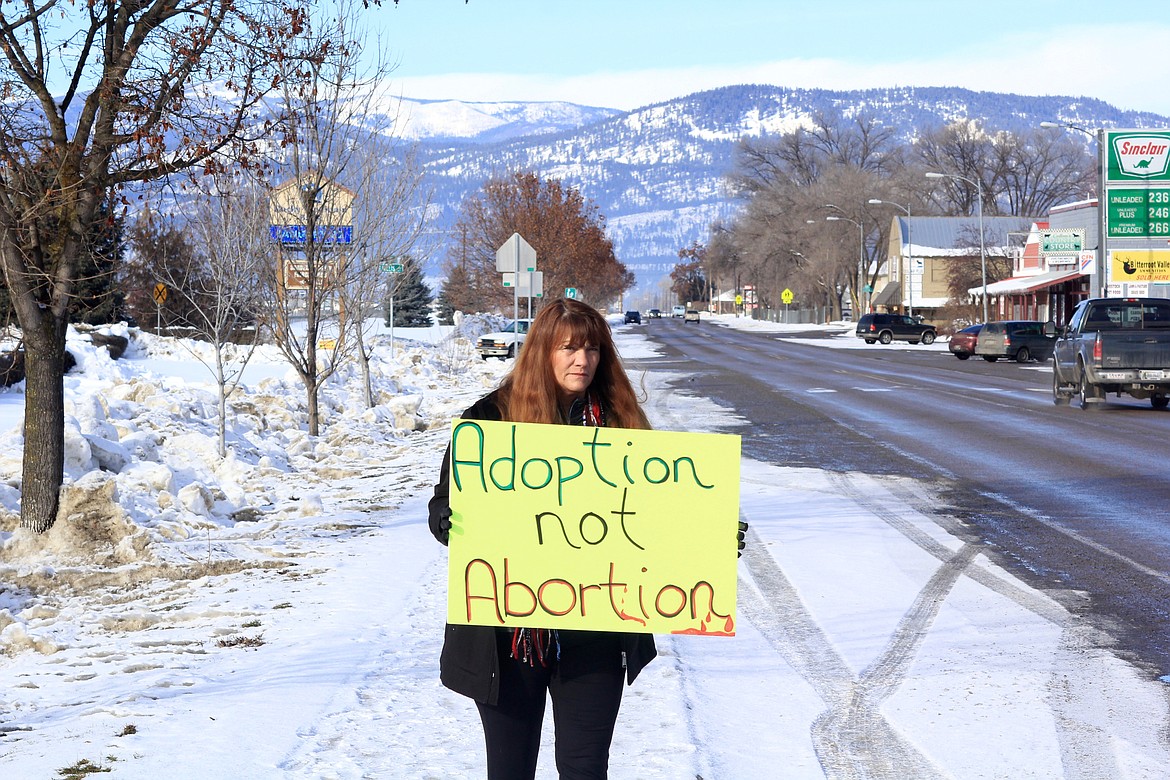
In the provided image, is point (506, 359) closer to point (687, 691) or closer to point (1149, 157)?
point (1149, 157)

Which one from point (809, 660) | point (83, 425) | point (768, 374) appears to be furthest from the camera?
point (768, 374)

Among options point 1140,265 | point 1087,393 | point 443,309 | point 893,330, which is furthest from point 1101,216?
point 443,309

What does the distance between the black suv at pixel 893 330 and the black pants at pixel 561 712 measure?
67.4 metres

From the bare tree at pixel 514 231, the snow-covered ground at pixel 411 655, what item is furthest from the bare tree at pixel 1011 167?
the snow-covered ground at pixel 411 655

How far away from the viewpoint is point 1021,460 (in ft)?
50.3

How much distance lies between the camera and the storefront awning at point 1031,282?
2566 inches

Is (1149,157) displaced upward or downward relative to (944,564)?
upward

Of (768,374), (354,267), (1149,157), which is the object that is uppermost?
(1149,157)

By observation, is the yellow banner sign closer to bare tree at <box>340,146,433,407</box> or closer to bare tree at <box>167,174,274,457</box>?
bare tree at <box>340,146,433,407</box>

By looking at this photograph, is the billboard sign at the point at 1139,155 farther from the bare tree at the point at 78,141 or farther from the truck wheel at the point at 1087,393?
the bare tree at the point at 78,141

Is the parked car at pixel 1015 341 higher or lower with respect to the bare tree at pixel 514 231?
A: lower

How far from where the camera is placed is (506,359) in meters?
46.2

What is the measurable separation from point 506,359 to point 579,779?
42.9 metres

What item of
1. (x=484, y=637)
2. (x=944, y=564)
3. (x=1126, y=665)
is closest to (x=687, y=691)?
(x=1126, y=665)
